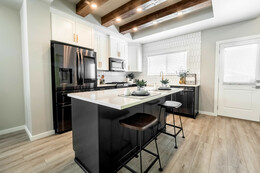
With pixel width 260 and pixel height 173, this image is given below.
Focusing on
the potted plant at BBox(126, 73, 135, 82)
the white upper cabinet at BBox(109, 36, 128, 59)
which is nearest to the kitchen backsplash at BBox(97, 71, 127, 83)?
the potted plant at BBox(126, 73, 135, 82)

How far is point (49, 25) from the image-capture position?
92.0 inches

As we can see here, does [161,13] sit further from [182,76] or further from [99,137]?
[99,137]

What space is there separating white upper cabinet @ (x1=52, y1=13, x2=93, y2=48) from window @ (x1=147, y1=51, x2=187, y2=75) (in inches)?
104

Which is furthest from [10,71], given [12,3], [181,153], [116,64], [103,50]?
[181,153]

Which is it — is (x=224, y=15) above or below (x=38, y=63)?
above

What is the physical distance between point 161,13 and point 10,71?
12.4ft

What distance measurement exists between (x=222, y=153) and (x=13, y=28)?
470 cm

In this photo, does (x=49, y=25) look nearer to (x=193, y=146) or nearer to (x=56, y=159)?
(x=56, y=159)

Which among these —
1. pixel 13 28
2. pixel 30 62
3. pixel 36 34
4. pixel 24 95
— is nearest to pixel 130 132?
pixel 30 62

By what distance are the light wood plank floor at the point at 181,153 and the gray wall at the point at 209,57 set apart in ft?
3.74

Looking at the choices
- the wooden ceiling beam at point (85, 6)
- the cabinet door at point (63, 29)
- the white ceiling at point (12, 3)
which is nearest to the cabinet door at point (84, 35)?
the cabinet door at point (63, 29)

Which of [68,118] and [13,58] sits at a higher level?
[13,58]

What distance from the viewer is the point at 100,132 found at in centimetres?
122

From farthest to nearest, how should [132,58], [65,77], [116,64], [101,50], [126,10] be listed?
[132,58] → [116,64] → [101,50] → [126,10] → [65,77]
